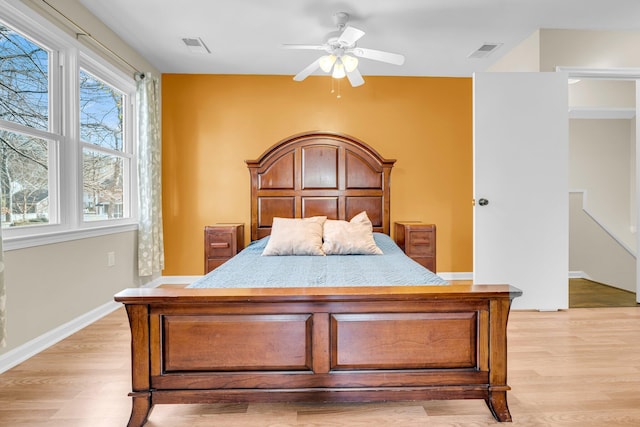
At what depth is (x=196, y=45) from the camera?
11.4 ft

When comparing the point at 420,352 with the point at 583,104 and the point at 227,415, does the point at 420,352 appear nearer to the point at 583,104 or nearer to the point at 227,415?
the point at 227,415

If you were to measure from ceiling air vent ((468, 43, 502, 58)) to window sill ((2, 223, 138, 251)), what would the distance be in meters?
3.95

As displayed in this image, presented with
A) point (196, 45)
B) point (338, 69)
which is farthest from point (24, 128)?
point (338, 69)

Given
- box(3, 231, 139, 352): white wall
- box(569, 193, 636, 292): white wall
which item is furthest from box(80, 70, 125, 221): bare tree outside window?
box(569, 193, 636, 292): white wall

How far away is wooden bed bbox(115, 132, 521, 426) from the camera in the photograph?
1524mm

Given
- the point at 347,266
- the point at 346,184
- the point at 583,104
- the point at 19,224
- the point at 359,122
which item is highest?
the point at 583,104

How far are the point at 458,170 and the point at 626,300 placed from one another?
2.12 metres

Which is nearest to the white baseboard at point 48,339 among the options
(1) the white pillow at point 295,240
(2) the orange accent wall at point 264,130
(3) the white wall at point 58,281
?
(3) the white wall at point 58,281

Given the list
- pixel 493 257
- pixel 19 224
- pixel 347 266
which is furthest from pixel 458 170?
pixel 19 224

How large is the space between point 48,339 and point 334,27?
330cm

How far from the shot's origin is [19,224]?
2391 mm

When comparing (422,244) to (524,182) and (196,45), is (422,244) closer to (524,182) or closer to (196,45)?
(524,182)

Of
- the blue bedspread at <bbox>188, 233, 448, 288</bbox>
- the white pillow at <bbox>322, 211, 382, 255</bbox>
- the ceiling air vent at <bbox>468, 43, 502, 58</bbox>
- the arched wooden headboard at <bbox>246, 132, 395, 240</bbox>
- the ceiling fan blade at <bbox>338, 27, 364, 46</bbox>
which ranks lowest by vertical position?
the blue bedspread at <bbox>188, 233, 448, 288</bbox>

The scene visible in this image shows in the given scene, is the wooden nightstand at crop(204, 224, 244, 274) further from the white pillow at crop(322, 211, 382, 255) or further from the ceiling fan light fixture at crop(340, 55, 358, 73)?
the ceiling fan light fixture at crop(340, 55, 358, 73)
